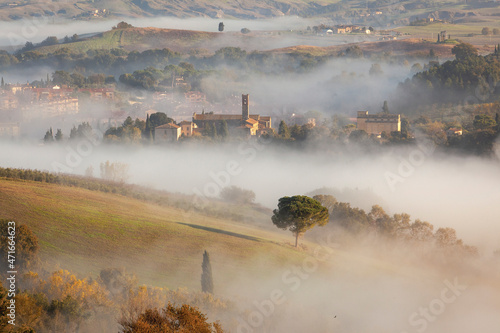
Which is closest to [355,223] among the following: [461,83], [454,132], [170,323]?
[170,323]

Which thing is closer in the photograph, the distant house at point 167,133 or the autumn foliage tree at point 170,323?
the autumn foliage tree at point 170,323

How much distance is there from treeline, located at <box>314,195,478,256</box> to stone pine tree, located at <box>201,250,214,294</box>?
22.2 m

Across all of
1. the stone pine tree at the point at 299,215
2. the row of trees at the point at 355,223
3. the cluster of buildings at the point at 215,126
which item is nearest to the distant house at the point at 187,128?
the cluster of buildings at the point at 215,126

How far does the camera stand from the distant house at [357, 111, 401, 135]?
5318 inches

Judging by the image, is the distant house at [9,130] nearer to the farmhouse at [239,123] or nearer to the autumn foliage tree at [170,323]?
the farmhouse at [239,123]

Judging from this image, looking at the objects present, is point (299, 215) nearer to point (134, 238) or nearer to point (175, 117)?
point (134, 238)

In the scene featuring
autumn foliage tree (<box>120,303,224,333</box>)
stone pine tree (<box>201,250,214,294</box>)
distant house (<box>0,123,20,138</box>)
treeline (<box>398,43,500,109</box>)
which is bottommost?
stone pine tree (<box>201,250,214,294</box>)

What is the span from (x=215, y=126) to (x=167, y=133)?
8.39 meters

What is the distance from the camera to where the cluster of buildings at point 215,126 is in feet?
449

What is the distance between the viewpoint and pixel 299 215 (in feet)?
214

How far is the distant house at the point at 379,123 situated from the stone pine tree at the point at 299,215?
6851 centimetres

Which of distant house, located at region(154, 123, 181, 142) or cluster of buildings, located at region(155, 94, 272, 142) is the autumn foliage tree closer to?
distant house, located at region(154, 123, 181, 142)

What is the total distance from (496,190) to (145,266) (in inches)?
2281

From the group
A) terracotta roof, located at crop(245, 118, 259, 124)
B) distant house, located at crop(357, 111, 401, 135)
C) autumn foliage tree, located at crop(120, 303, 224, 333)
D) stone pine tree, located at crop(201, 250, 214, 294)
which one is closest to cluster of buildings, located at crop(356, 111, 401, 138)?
distant house, located at crop(357, 111, 401, 135)
